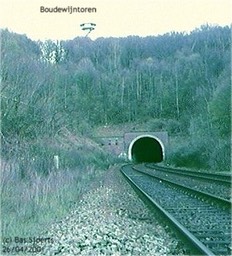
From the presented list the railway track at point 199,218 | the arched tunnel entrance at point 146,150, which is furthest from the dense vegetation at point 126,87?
the railway track at point 199,218

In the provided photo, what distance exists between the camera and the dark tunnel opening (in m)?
59.8

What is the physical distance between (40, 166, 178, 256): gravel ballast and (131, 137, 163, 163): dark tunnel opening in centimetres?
4785

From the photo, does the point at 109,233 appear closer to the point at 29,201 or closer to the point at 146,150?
the point at 29,201

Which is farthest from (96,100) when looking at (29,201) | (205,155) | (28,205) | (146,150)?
(28,205)

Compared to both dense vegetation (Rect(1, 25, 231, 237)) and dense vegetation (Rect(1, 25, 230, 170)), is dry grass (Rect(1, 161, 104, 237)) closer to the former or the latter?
dense vegetation (Rect(1, 25, 231, 237))

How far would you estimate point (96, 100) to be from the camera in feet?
264

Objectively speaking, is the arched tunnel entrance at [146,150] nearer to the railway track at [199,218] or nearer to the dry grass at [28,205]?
the railway track at [199,218]

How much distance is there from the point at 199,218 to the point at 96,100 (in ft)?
236

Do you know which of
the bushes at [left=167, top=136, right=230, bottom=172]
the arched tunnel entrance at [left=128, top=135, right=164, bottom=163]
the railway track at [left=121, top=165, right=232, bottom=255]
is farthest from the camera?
the arched tunnel entrance at [left=128, top=135, right=164, bottom=163]

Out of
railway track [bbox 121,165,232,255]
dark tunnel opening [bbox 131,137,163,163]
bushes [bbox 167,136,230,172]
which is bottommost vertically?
dark tunnel opening [bbox 131,137,163,163]

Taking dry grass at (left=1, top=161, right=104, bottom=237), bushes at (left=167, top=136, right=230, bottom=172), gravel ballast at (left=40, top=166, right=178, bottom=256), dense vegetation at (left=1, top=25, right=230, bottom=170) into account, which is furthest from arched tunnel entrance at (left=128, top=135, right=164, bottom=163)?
gravel ballast at (left=40, top=166, right=178, bottom=256)

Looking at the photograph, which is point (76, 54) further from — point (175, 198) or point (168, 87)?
point (175, 198)

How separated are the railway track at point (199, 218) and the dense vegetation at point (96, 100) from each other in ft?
7.99

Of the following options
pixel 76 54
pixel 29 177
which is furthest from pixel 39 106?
pixel 76 54
